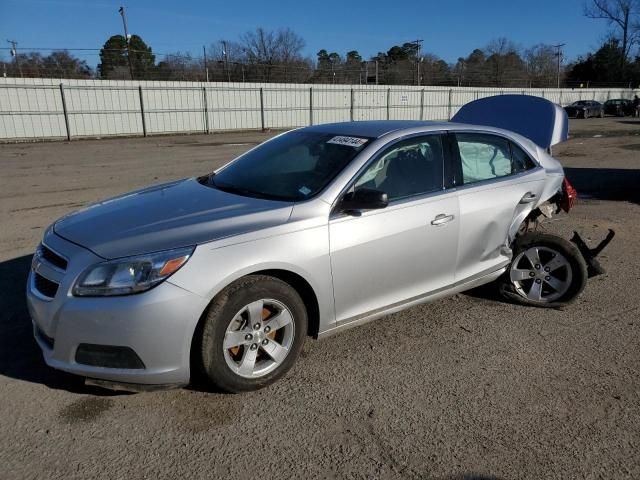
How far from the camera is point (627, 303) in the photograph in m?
4.51

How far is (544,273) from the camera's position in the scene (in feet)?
14.5

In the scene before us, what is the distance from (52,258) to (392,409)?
219cm

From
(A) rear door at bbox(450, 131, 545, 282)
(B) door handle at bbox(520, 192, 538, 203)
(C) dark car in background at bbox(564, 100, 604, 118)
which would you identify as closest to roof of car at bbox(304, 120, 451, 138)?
(A) rear door at bbox(450, 131, 545, 282)

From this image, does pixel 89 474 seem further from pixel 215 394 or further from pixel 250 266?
pixel 250 266

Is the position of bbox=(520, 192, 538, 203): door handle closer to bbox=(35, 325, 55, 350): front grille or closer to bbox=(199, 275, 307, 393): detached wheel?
bbox=(199, 275, 307, 393): detached wheel

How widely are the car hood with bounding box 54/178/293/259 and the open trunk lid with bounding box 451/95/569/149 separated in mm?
3330

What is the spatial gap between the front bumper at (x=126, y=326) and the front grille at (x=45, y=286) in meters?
0.04

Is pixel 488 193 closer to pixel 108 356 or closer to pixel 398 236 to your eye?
pixel 398 236

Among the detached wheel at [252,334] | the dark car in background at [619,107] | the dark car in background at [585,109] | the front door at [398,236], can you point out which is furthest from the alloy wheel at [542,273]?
the dark car in background at [619,107]

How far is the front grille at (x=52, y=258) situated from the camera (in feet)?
9.44

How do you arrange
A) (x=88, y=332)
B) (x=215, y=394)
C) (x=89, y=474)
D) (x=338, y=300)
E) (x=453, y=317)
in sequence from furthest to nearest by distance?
(x=453, y=317)
(x=338, y=300)
(x=215, y=394)
(x=88, y=332)
(x=89, y=474)

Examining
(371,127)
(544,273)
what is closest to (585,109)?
(544,273)

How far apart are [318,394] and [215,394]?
62 cm

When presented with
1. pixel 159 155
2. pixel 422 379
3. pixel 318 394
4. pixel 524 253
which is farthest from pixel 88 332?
pixel 159 155
